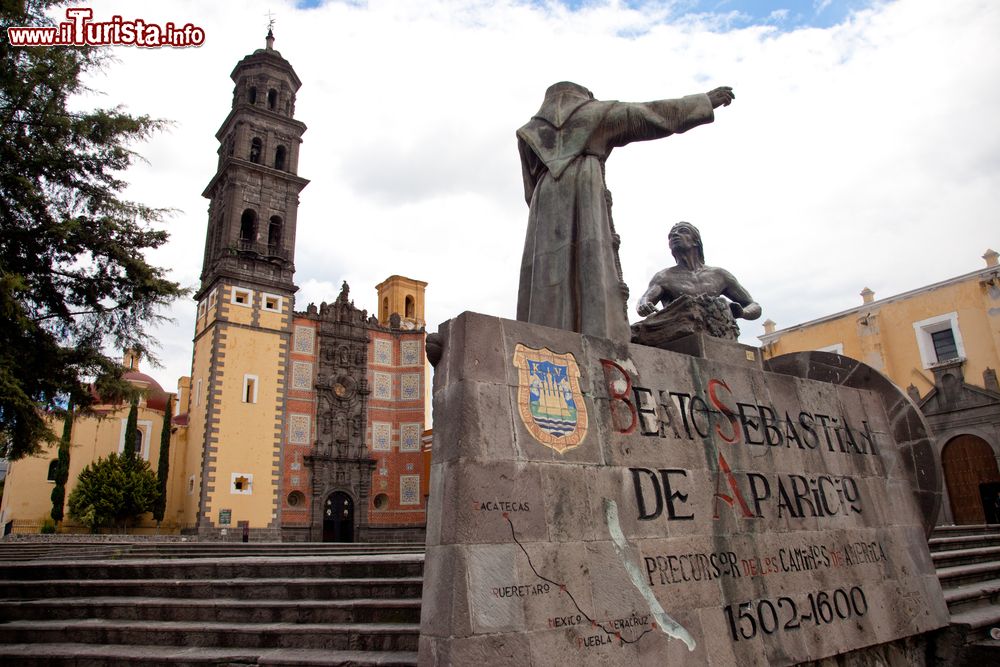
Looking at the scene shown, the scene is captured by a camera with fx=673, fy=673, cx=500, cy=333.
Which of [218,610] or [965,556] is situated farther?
[965,556]

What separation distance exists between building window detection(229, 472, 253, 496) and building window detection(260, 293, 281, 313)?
808 cm

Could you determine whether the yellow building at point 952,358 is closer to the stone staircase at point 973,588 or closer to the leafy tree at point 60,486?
the stone staircase at point 973,588

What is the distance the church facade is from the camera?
98.0 ft

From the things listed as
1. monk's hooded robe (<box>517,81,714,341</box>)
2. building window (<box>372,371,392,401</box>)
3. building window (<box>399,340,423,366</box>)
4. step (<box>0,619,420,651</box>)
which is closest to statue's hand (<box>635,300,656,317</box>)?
monk's hooded robe (<box>517,81,714,341</box>)

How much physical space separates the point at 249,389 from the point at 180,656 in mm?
27775

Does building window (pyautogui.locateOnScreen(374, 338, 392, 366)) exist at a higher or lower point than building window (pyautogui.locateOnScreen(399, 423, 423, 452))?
higher

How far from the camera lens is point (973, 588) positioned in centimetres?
681

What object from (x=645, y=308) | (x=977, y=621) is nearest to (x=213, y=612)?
(x=645, y=308)

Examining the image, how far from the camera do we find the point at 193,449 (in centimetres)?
3023

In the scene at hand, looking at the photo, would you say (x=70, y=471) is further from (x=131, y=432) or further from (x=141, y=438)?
(x=141, y=438)

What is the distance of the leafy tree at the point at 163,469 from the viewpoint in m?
31.2

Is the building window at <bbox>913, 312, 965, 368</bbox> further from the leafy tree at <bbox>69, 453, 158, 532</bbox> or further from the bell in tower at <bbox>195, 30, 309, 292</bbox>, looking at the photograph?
the leafy tree at <bbox>69, 453, 158, 532</bbox>

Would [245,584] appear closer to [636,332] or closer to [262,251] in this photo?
[636,332]

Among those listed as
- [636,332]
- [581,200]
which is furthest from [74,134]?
→ [636,332]
